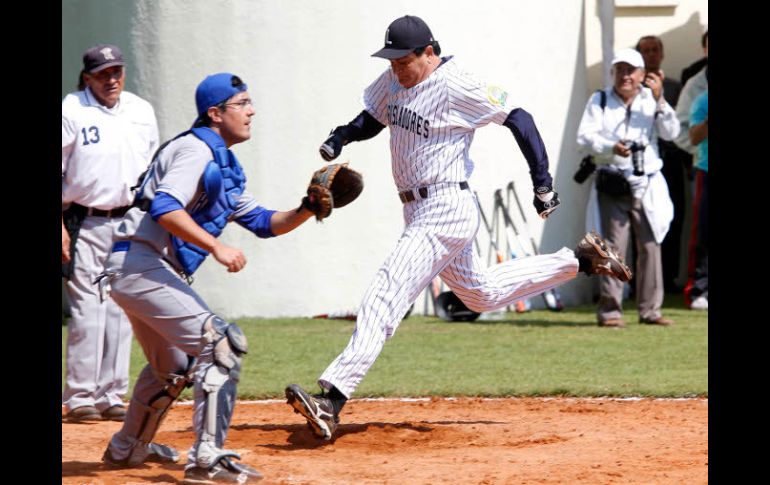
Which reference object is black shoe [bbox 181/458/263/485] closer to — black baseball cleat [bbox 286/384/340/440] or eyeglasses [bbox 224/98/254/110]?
black baseball cleat [bbox 286/384/340/440]

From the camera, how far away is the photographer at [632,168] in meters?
12.9

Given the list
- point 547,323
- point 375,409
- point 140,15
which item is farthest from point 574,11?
point 375,409

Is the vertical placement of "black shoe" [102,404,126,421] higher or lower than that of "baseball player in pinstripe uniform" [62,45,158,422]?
lower

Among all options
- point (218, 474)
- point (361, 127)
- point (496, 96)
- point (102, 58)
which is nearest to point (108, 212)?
point (102, 58)

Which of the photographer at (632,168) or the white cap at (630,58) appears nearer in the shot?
the white cap at (630,58)

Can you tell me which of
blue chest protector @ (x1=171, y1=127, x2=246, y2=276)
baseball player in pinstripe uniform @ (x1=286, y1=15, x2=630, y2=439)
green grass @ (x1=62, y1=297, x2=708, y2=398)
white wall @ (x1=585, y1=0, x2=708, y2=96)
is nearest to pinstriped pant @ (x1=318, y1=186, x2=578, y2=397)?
baseball player in pinstripe uniform @ (x1=286, y1=15, x2=630, y2=439)

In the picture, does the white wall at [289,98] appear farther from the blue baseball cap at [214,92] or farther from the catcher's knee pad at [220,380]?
the catcher's knee pad at [220,380]

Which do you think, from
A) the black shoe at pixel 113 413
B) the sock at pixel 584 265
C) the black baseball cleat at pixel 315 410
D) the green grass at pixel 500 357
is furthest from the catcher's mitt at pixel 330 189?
the green grass at pixel 500 357

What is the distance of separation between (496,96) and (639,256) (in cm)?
572

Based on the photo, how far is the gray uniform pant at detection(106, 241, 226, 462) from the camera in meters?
6.37

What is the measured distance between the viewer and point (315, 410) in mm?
7262

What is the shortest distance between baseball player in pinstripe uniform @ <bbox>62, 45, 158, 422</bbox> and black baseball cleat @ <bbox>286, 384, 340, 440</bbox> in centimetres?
A: 205

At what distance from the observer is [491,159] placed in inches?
569

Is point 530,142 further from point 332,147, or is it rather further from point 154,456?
point 154,456
